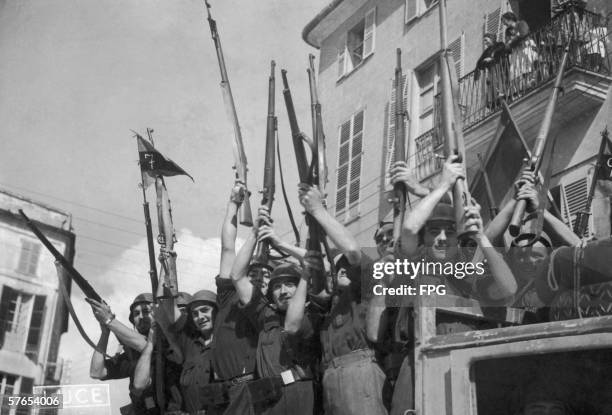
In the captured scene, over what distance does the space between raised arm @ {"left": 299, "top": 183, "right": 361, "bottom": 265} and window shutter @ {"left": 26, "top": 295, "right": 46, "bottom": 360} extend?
23724mm

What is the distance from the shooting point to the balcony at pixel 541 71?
413 inches

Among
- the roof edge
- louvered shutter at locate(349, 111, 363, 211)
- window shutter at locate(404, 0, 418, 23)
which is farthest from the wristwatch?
the roof edge

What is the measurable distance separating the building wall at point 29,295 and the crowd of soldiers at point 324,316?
21.5 metres

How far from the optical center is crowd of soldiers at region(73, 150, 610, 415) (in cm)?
452

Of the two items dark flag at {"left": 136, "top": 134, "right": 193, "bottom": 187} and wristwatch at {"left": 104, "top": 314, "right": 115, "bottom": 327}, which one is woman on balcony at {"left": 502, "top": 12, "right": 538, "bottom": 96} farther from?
wristwatch at {"left": 104, "top": 314, "right": 115, "bottom": 327}

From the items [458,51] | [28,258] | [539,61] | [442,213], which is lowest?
[442,213]

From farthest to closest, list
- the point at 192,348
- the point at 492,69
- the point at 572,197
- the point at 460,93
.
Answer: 1. the point at 460,93
2. the point at 492,69
3. the point at 572,197
4. the point at 192,348

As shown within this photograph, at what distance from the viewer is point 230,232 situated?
21.8 feet

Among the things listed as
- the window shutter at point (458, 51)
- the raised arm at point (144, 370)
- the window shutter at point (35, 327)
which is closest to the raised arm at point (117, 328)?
the raised arm at point (144, 370)

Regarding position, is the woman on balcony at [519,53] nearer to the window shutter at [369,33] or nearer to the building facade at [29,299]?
the window shutter at [369,33]

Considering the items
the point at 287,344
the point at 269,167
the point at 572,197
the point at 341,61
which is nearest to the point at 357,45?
the point at 341,61

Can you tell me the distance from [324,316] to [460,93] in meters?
8.16

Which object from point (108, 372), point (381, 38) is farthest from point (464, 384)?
point (381, 38)

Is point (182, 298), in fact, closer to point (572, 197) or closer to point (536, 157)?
point (536, 157)
